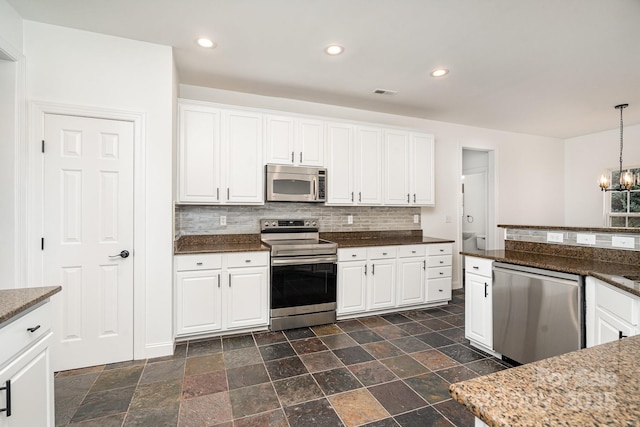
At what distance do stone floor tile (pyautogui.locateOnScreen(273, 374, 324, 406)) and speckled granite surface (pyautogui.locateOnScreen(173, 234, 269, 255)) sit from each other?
1.32 meters

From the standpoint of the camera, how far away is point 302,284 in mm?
3322

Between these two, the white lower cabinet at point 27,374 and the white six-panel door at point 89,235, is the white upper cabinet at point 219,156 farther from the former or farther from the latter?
the white lower cabinet at point 27,374

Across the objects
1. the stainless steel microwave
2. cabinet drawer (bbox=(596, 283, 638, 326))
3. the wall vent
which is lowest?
cabinet drawer (bbox=(596, 283, 638, 326))

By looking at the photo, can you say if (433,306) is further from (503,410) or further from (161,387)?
(503,410)

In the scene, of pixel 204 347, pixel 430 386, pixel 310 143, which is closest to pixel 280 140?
pixel 310 143

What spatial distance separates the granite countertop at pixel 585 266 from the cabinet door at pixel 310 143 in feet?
6.57

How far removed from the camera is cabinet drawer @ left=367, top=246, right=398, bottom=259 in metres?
3.68

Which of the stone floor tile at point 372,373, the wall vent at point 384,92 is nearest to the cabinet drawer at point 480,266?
the stone floor tile at point 372,373

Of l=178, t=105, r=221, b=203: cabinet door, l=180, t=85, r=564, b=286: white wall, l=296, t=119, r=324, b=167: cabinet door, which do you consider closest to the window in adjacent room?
l=180, t=85, r=564, b=286: white wall

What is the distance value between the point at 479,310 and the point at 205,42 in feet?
11.3

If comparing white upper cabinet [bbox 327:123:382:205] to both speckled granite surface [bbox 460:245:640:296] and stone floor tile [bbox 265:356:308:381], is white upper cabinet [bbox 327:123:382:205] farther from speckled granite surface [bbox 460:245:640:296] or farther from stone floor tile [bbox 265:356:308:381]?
stone floor tile [bbox 265:356:308:381]

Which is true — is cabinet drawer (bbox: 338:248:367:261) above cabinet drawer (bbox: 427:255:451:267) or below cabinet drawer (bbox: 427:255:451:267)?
above

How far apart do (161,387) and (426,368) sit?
2041mm

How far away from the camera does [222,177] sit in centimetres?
329
